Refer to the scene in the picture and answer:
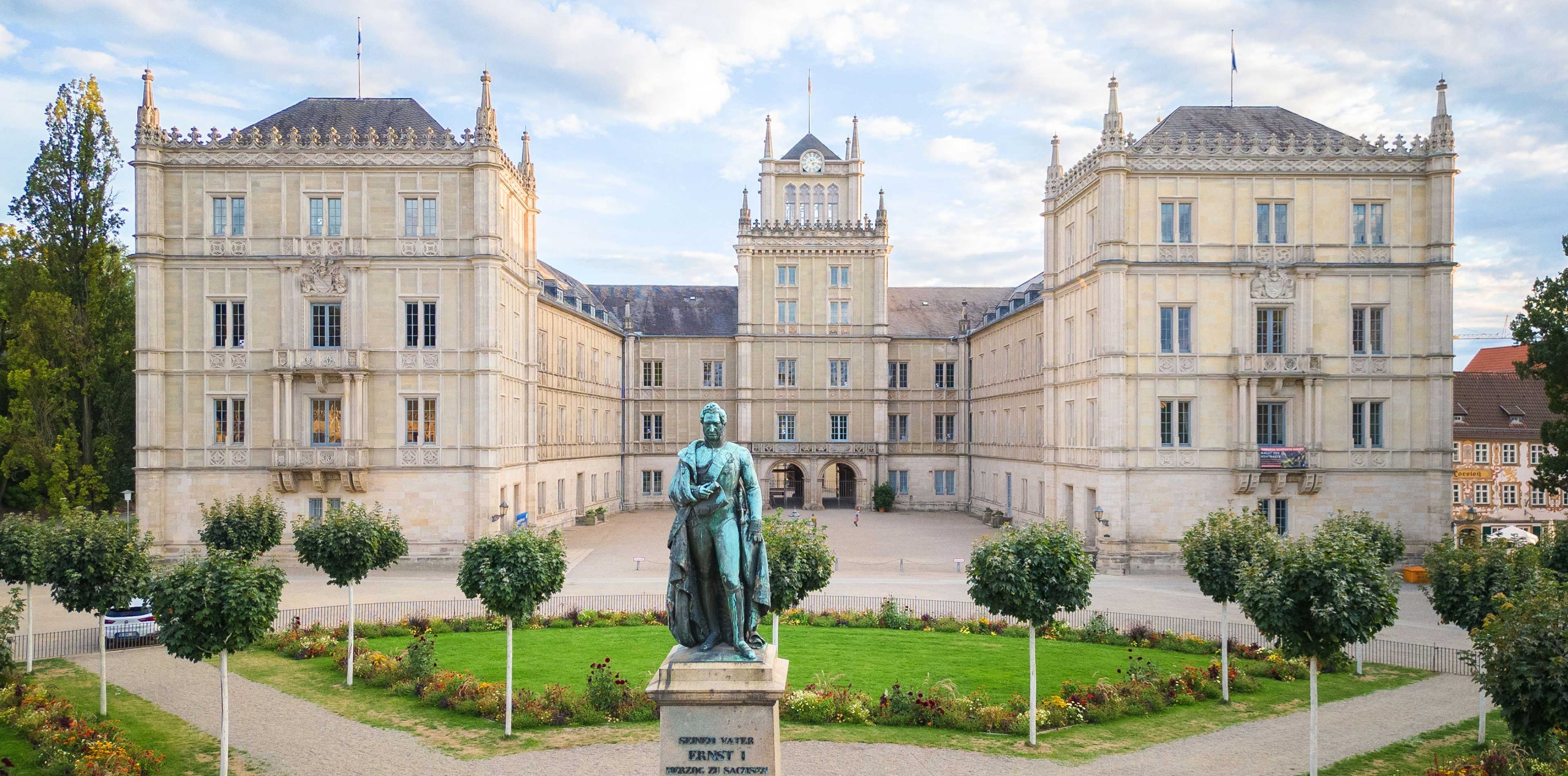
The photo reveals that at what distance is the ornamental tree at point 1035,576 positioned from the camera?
72.0ft

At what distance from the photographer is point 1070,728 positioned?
22.4 meters

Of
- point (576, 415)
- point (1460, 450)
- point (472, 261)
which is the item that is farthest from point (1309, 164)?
point (576, 415)

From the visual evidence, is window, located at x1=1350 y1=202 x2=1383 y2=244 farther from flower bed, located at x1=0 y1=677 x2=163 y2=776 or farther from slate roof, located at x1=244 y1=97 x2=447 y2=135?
flower bed, located at x1=0 y1=677 x2=163 y2=776

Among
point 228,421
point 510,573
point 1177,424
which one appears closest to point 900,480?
point 1177,424

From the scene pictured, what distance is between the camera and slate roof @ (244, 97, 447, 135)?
1838 inches

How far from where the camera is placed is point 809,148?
79625 mm

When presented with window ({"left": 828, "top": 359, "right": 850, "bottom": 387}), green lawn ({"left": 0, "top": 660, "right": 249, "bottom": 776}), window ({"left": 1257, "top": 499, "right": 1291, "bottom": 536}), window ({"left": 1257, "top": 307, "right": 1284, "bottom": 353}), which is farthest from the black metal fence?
window ({"left": 828, "top": 359, "right": 850, "bottom": 387})

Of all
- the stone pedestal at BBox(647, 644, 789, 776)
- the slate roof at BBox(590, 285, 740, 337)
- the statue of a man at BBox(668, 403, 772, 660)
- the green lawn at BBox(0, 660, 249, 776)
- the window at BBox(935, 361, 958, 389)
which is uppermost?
the slate roof at BBox(590, 285, 740, 337)

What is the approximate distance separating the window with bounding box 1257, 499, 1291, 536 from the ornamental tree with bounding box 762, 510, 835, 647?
90.7 feet

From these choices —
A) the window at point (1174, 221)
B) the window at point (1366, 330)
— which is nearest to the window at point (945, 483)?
the window at point (1174, 221)

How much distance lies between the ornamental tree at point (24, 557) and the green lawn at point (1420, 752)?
1211 inches

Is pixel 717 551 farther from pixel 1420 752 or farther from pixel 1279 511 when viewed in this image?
pixel 1279 511

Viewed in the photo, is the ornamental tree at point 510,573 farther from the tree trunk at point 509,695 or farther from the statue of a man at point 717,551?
the statue of a man at point 717,551

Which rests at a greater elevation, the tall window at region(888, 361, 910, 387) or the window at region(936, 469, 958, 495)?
the tall window at region(888, 361, 910, 387)
